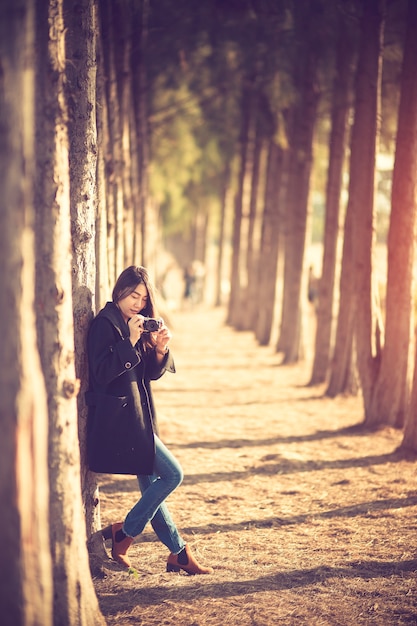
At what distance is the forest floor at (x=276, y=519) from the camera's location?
197 inches

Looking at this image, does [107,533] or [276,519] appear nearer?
→ [107,533]

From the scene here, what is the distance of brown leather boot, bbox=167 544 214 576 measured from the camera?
213 inches

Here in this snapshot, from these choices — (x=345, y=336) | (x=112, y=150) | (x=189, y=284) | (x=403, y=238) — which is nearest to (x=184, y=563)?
(x=403, y=238)

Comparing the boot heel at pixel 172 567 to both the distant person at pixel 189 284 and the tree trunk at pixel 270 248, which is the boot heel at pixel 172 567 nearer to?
the tree trunk at pixel 270 248

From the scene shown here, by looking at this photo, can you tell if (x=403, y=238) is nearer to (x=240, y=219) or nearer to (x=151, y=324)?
(x=151, y=324)

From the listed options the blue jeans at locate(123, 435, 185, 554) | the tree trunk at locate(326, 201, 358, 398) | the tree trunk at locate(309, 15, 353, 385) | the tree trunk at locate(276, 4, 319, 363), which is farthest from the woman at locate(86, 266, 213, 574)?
the tree trunk at locate(276, 4, 319, 363)

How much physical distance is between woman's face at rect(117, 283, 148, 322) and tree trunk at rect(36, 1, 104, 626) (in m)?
0.88

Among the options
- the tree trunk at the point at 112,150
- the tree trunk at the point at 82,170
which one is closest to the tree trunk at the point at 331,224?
the tree trunk at the point at 112,150

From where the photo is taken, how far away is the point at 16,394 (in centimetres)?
320

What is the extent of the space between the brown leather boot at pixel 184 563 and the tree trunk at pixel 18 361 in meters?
2.11

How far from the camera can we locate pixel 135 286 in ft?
16.8

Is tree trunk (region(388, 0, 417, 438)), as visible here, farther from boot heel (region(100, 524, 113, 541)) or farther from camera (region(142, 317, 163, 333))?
camera (region(142, 317, 163, 333))

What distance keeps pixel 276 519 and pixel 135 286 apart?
2.94 metres

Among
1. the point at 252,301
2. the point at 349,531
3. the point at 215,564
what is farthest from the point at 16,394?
the point at 252,301
